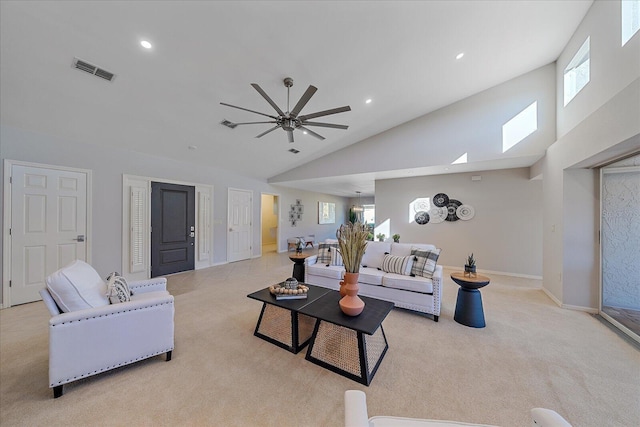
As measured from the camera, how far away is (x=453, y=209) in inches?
227

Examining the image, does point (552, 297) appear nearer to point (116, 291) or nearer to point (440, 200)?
point (440, 200)

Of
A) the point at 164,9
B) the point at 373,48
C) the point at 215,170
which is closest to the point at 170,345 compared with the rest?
the point at 164,9

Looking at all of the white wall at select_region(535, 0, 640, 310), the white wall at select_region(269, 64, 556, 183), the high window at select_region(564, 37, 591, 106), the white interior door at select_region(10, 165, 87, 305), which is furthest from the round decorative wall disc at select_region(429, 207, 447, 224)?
the white interior door at select_region(10, 165, 87, 305)

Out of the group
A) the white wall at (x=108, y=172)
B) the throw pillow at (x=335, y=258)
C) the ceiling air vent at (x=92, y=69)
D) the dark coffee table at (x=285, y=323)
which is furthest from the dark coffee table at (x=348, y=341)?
the white wall at (x=108, y=172)

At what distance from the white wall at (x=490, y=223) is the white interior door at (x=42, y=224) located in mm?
6823

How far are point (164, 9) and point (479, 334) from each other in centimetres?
464

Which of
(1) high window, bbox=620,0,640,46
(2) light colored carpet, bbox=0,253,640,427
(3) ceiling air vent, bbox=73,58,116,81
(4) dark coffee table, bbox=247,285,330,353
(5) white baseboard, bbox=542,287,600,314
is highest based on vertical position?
(1) high window, bbox=620,0,640,46

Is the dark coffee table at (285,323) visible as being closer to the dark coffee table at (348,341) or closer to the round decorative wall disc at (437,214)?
the dark coffee table at (348,341)

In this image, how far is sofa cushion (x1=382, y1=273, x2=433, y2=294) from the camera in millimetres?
2977

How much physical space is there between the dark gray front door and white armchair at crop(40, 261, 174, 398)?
2981mm

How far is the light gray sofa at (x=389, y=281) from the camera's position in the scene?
117 inches

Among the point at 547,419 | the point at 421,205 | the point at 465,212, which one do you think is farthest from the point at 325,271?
the point at 465,212

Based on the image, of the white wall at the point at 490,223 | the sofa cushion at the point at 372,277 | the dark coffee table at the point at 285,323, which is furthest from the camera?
the white wall at the point at 490,223

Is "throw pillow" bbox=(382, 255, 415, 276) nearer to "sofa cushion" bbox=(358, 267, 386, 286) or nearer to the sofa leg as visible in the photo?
"sofa cushion" bbox=(358, 267, 386, 286)
